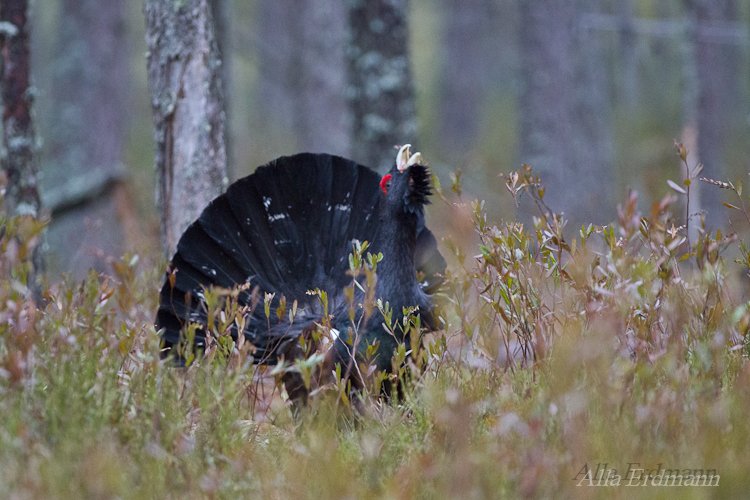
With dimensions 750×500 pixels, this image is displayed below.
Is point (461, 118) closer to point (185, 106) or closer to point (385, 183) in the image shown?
point (185, 106)

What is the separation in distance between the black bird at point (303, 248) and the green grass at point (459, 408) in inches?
22.5

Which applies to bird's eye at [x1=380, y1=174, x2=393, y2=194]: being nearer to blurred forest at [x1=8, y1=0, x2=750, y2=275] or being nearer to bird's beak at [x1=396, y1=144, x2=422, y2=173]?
bird's beak at [x1=396, y1=144, x2=422, y2=173]

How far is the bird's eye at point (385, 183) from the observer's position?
4.84 metres

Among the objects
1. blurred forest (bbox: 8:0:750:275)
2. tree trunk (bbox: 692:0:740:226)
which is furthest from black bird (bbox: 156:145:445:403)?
tree trunk (bbox: 692:0:740:226)

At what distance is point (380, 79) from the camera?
8289mm

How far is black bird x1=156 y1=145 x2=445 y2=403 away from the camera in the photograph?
15.3 ft

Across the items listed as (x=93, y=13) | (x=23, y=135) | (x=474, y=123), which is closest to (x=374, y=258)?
(x=23, y=135)

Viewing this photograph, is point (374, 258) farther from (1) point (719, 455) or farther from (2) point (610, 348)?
(1) point (719, 455)

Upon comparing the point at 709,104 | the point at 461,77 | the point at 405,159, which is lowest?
the point at 405,159

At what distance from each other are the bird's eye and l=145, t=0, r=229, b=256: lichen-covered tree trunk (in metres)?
1.17

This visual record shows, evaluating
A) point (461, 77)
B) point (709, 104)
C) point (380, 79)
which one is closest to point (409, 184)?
point (380, 79)

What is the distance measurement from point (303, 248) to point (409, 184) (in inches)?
33.1

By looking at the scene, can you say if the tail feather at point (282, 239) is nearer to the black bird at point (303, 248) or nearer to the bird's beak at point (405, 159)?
the black bird at point (303, 248)

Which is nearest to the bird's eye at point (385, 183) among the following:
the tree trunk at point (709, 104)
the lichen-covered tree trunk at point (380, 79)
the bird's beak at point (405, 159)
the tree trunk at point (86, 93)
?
the bird's beak at point (405, 159)
